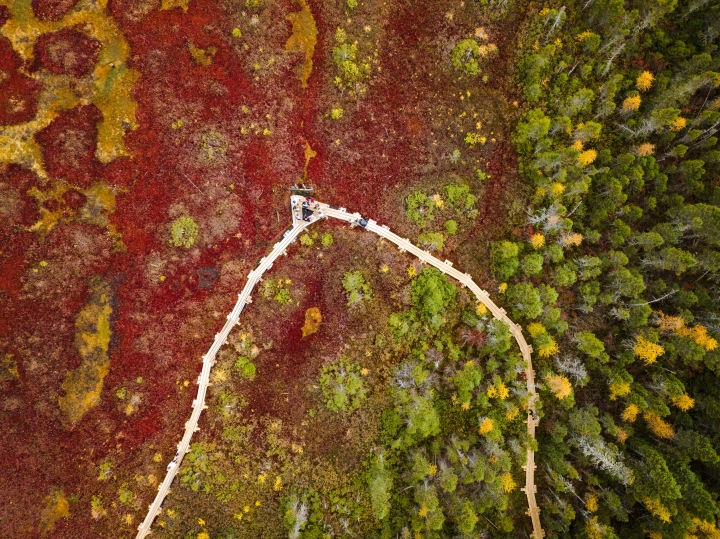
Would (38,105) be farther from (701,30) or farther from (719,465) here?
(719,465)

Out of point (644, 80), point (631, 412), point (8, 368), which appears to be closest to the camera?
point (8, 368)

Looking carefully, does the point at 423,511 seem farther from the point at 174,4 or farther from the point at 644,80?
the point at 174,4

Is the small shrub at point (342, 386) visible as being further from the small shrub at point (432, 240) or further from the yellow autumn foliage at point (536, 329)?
the yellow autumn foliage at point (536, 329)

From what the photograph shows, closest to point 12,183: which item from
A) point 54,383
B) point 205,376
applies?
point 54,383

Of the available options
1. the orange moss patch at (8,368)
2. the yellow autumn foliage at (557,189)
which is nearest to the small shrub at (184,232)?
the orange moss patch at (8,368)

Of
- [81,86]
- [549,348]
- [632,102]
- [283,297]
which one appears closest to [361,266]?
[283,297]

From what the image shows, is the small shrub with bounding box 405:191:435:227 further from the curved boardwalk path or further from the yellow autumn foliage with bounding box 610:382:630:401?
the yellow autumn foliage with bounding box 610:382:630:401
